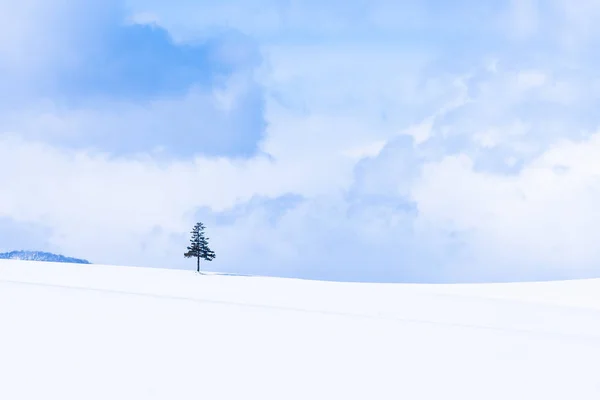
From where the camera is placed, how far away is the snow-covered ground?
23.7 ft

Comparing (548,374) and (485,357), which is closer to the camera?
(548,374)

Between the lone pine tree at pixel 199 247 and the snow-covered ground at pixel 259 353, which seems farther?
the lone pine tree at pixel 199 247

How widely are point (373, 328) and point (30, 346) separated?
205 inches

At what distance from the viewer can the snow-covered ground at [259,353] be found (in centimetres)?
722

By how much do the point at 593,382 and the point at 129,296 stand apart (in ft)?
30.6

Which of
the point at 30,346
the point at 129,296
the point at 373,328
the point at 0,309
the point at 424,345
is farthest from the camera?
the point at 129,296

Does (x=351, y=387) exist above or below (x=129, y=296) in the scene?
below

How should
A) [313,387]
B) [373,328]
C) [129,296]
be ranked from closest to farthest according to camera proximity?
[313,387], [373,328], [129,296]

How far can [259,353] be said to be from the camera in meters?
8.76

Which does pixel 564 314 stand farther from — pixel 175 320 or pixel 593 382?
pixel 175 320

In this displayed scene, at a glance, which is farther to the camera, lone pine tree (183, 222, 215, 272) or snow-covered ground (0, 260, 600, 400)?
lone pine tree (183, 222, 215, 272)

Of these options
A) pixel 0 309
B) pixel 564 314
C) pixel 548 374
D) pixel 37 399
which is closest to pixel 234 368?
pixel 37 399

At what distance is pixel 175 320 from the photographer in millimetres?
10891

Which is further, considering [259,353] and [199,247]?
[199,247]
